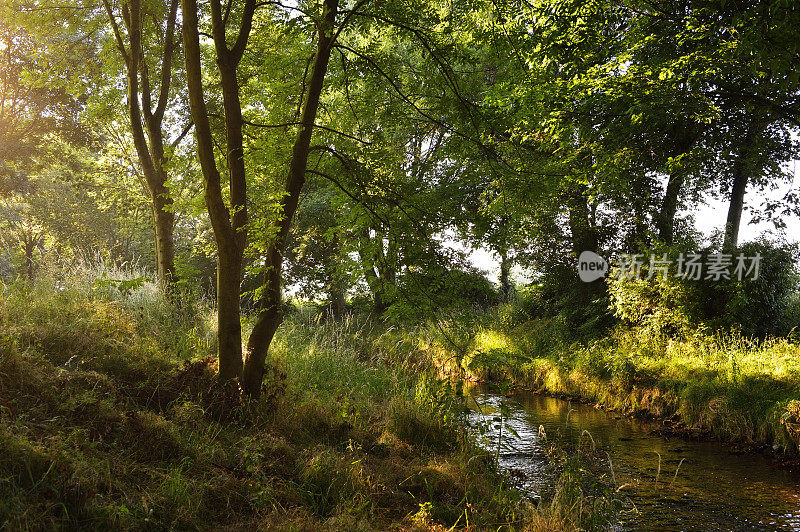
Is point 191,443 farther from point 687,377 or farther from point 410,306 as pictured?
point 687,377

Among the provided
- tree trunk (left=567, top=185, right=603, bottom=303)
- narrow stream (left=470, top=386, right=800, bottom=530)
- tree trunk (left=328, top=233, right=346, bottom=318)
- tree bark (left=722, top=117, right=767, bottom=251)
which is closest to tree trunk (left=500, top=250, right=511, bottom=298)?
tree trunk (left=567, top=185, right=603, bottom=303)

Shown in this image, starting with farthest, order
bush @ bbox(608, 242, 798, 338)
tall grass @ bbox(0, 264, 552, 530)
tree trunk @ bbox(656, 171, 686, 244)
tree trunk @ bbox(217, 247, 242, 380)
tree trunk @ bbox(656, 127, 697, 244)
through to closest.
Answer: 1. tree trunk @ bbox(656, 171, 686, 244)
2. tree trunk @ bbox(656, 127, 697, 244)
3. bush @ bbox(608, 242, 798, 338)
4. tree trunk @ bbox(217, 247, 242, 380)
5. tall grass @ bbox(0, 264, 552, 530)

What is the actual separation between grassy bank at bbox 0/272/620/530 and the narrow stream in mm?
997

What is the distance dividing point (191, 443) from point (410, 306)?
2.66 metres

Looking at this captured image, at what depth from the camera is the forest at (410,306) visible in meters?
4.06

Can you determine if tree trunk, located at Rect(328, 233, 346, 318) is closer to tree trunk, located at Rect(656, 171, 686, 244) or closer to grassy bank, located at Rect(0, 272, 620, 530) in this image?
tree trunk, located at Rect(656, 171, 686, 244)

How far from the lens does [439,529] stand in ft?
12.5

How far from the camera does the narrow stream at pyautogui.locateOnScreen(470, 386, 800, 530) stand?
16.8 feet

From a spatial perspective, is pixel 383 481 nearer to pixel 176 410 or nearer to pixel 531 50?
pixel 176 410

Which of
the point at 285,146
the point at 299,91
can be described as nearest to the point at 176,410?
the point at 285,146

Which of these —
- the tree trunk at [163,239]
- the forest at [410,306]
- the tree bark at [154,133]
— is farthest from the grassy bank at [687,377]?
the tree bark at [154,133]

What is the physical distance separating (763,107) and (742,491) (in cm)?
875

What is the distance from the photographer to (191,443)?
4.22 meters

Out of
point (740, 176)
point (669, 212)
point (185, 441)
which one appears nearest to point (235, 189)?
point (185, 441)
